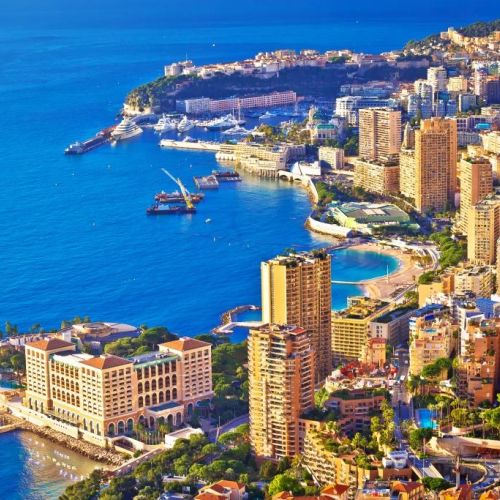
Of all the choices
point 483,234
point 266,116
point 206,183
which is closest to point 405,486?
point 483,234

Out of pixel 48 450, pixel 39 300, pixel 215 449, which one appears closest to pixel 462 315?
pixel 215 449

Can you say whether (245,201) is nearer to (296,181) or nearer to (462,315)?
(296,181)

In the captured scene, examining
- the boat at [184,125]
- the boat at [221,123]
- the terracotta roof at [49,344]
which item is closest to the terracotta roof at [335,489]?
the terracotta roof at [49,344]

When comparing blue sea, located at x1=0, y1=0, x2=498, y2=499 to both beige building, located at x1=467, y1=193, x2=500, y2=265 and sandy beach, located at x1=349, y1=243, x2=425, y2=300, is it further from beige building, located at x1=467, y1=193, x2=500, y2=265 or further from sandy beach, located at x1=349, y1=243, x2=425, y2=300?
beige building, located at x1=467, y1=193, x2=500, y2=265

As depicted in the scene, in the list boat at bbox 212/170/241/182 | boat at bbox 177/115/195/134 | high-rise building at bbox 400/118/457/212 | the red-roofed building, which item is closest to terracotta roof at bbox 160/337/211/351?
the red-roofed building

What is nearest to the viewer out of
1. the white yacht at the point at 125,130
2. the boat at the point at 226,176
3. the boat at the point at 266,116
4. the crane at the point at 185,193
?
the crane at the point at 185,193

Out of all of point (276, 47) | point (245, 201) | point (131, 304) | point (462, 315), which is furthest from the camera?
point (276, 47)

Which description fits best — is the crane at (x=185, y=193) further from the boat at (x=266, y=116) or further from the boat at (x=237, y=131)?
the boat at (x=266, y=116)
